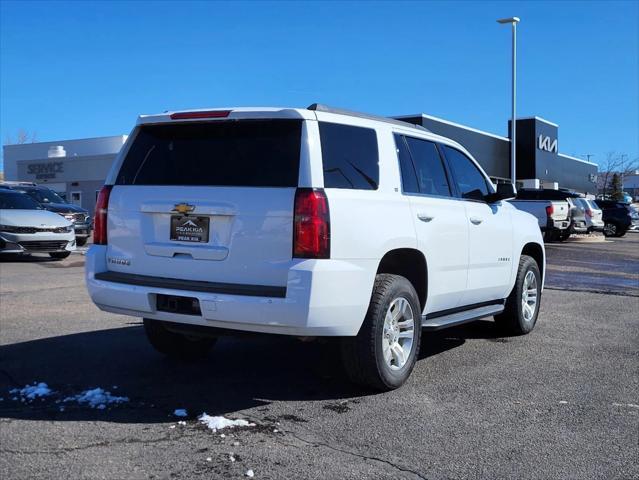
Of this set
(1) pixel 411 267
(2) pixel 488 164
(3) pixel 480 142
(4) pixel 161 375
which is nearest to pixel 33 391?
(4) pixel 161 375

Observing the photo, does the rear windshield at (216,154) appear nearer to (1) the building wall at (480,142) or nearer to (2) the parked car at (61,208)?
(2) the parked car at (61,208)

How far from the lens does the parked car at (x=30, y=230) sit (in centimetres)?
1520

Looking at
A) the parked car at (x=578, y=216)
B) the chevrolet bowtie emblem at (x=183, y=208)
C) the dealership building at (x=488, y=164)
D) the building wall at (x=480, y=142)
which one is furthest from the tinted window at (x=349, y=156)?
the dealership building at (x=488, y=164)

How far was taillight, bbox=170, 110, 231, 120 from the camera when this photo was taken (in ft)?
15.9

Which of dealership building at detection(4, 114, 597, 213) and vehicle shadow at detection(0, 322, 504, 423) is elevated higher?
dealership building at detection(4, 114, 597, 213)

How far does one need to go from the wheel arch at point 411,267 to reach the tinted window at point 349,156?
0.63 meters

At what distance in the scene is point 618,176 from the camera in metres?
76.1

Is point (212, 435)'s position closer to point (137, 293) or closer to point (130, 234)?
point (137, 293)

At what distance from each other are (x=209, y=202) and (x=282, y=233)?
0.62 meters

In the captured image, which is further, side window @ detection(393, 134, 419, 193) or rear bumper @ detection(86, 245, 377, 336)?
side window @ detection(393, 134, 419, 193)

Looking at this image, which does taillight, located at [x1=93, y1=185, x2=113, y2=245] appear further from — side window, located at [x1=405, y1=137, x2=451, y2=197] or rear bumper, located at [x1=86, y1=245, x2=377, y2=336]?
side window, located at [x1=405, y1=137, x2=451, y2=197]

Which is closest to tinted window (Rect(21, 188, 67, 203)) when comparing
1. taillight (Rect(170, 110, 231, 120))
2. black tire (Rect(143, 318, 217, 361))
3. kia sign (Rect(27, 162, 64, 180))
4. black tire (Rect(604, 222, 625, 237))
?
black tire (Rect(143, 318, 217, 361))

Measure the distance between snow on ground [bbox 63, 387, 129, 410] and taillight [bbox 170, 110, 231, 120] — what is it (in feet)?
6.85

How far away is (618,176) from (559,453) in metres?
79.5
